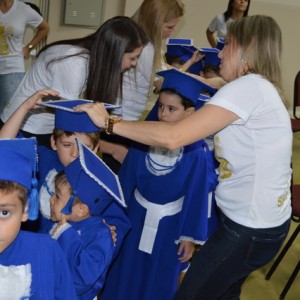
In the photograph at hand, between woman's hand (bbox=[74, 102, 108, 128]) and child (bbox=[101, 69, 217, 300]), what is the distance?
0.54 m

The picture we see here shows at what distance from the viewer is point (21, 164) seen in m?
1.11

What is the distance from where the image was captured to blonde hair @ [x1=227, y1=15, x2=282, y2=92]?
1569 mm

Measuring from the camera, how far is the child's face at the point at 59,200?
61.2 inches

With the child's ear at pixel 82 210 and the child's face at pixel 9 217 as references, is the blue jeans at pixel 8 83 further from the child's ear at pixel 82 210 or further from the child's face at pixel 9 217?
the child's face at pixel 9 217

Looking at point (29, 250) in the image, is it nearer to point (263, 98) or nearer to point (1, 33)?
point (263, 98)

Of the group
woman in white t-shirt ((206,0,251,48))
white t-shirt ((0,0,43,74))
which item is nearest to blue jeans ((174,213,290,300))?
white t-shirt ((0,0,43,74))

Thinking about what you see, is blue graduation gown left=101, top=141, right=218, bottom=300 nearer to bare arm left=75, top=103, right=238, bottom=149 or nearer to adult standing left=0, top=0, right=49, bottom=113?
bare arm left=75, top=103, right=238, bottom=149

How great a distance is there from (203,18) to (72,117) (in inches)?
200

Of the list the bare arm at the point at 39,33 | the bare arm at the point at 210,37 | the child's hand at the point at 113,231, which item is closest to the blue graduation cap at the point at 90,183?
the child's hand at the point at 113,231

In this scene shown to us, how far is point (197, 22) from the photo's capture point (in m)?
6.33

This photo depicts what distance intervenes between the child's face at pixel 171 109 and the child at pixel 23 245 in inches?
42.3

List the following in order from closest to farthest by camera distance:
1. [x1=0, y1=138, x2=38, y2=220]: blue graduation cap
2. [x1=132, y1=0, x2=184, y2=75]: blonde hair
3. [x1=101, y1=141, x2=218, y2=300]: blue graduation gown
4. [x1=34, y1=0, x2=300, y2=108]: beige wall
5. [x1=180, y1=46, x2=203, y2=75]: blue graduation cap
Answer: [x1=0, y1=138, x2=38, y2=220]: blue graduation cap → [x1=101, y1=141, x2=218, y2=300]: blue graduation gown → [x1=132, y1=0, x2=184, y2=75]: blonde hair → [x1=180, y1=46, x2=203, y2=75]: blue graduation cap → [x1=34, y1=0, x2=300, y2=108]: beige wall

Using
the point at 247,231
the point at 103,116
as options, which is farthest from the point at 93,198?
the point at 247,231

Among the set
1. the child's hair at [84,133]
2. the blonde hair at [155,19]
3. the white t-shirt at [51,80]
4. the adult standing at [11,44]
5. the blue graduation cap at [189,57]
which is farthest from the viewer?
the blue graduation cap at [189,57]
